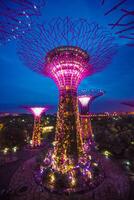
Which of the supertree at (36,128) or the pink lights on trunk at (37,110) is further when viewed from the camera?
the pink lights on trunk at (37,110)

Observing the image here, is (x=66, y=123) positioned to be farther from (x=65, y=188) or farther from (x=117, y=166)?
(x=117, y=166)

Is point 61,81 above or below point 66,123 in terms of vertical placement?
above

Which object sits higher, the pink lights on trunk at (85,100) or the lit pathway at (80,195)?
the pink lights on trunk at (85,100)

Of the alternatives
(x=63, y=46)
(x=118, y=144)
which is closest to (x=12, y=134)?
(x=118, y=144)

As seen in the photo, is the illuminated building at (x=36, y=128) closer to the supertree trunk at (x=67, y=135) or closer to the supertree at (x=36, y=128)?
the supertree at (x=36, y=128)

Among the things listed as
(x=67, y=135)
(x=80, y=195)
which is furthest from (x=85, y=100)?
(x=80, y=195)

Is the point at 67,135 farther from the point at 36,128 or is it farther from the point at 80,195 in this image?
the point at 36,128

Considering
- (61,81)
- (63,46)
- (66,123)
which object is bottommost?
(66,123)

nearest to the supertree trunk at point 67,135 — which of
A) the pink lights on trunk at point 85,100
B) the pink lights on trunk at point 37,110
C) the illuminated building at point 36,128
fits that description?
the illuminated building at point 36,128

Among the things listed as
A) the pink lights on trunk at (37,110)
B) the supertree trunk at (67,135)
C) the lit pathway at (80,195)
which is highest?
the pink lights on trunk at (37,110)
